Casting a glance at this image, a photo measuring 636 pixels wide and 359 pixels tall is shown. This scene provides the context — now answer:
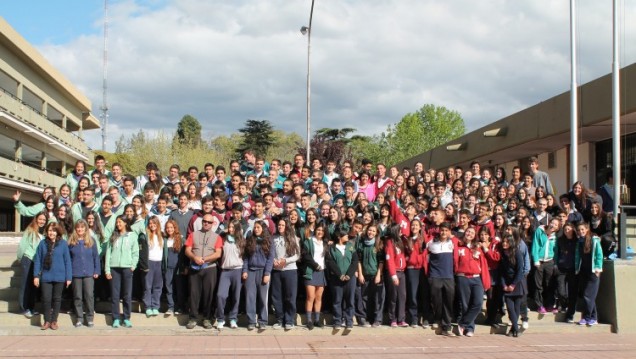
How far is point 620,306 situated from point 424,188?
13.2 feet

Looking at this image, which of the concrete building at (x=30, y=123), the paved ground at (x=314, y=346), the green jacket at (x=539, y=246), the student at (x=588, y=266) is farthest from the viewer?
the concrete building at (x=30, y=123)

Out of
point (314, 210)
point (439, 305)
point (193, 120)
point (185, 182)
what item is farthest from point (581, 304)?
point (193, 120)

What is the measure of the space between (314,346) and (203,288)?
2109 millimetres

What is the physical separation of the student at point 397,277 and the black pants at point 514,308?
1683 mm

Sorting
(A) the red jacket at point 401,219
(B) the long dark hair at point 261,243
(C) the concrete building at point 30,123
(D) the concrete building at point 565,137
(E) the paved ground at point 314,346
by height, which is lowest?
(E) the paved ground at point 314,346

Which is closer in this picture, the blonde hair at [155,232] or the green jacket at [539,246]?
the blonde hair at [155,232]

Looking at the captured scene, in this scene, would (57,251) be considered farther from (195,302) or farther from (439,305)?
(439,305)

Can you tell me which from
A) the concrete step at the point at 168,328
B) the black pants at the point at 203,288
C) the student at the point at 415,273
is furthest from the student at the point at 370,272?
the black pants at the point at 203,288

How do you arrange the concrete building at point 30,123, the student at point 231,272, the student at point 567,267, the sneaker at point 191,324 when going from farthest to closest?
the concrete building at point 30,123
the student at point 567,267
the student at point 231,272
the sneaker at point 191,324

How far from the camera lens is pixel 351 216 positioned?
432 inches

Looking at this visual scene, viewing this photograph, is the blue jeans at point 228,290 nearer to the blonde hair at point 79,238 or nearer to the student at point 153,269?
the student at point 153,269

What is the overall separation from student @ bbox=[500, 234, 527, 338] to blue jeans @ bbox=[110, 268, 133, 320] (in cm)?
603

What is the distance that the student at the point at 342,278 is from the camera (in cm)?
1050

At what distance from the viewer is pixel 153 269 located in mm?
10531
